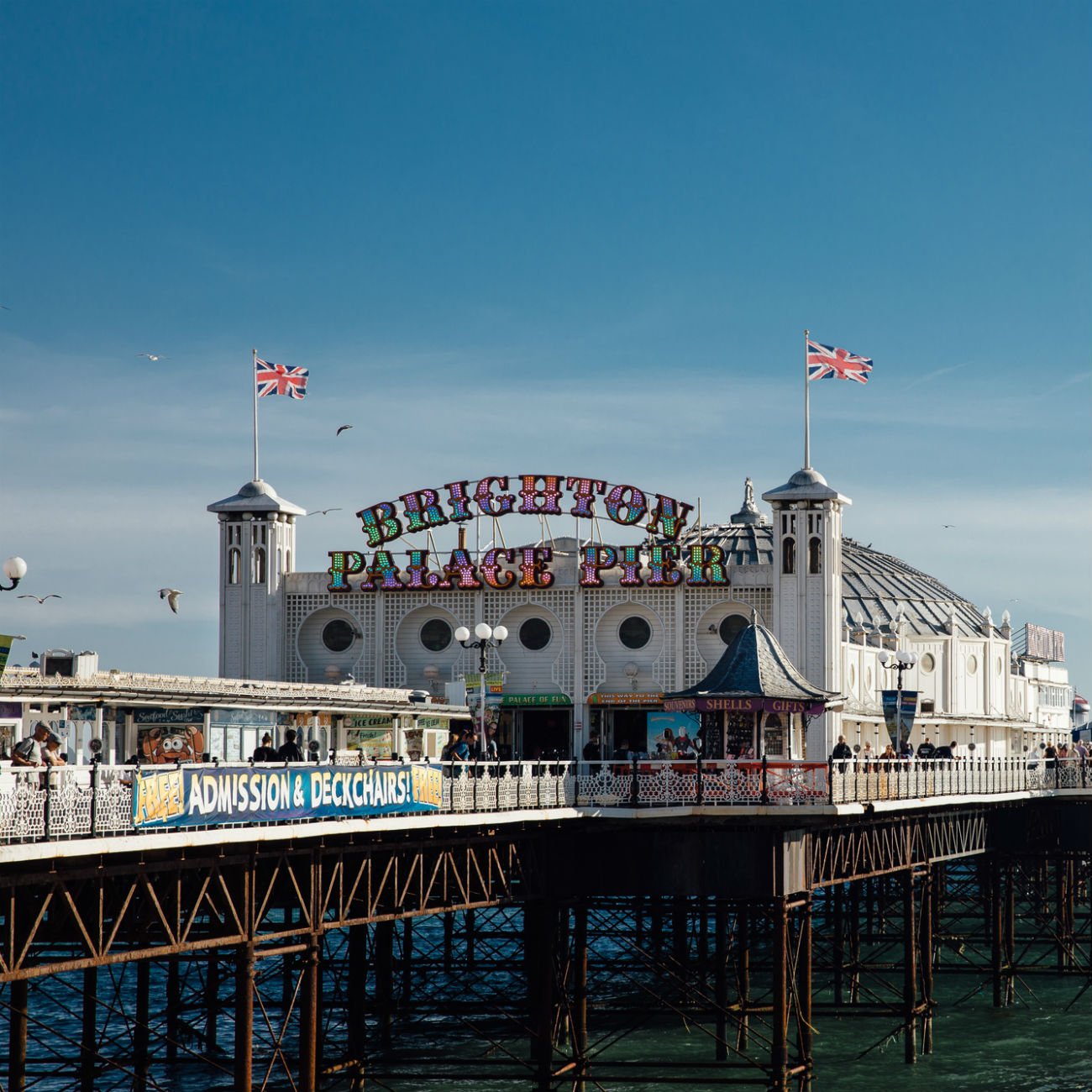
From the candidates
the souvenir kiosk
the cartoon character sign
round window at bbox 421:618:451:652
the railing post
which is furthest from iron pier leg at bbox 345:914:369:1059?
round window at bbox 421:618:451:652

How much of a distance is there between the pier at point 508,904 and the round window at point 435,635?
12.9 metres

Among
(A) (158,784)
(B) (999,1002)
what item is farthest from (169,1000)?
(B) (999,1002)

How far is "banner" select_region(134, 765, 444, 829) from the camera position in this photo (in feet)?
91.0

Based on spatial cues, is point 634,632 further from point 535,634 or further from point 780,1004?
point 780,1004

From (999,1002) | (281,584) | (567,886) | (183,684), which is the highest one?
(281,584)

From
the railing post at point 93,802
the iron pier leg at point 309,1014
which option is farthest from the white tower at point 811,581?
the railing post at point 93,802

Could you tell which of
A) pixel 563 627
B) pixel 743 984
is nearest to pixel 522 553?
pixel 563 627

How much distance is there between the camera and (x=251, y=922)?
1189 inches

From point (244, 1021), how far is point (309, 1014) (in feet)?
10.0

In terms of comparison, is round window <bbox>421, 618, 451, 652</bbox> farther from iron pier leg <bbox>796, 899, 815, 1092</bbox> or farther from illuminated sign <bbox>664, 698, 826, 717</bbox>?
iron pier leg <bbox>796, 899, 815, 1092</bbox>

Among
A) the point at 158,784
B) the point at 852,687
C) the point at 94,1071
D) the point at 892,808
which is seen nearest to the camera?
the point at 158,784

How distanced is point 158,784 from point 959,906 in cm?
6806

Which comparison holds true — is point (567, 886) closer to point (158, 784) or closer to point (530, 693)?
point (158, 784)

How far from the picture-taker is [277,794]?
30344mm
